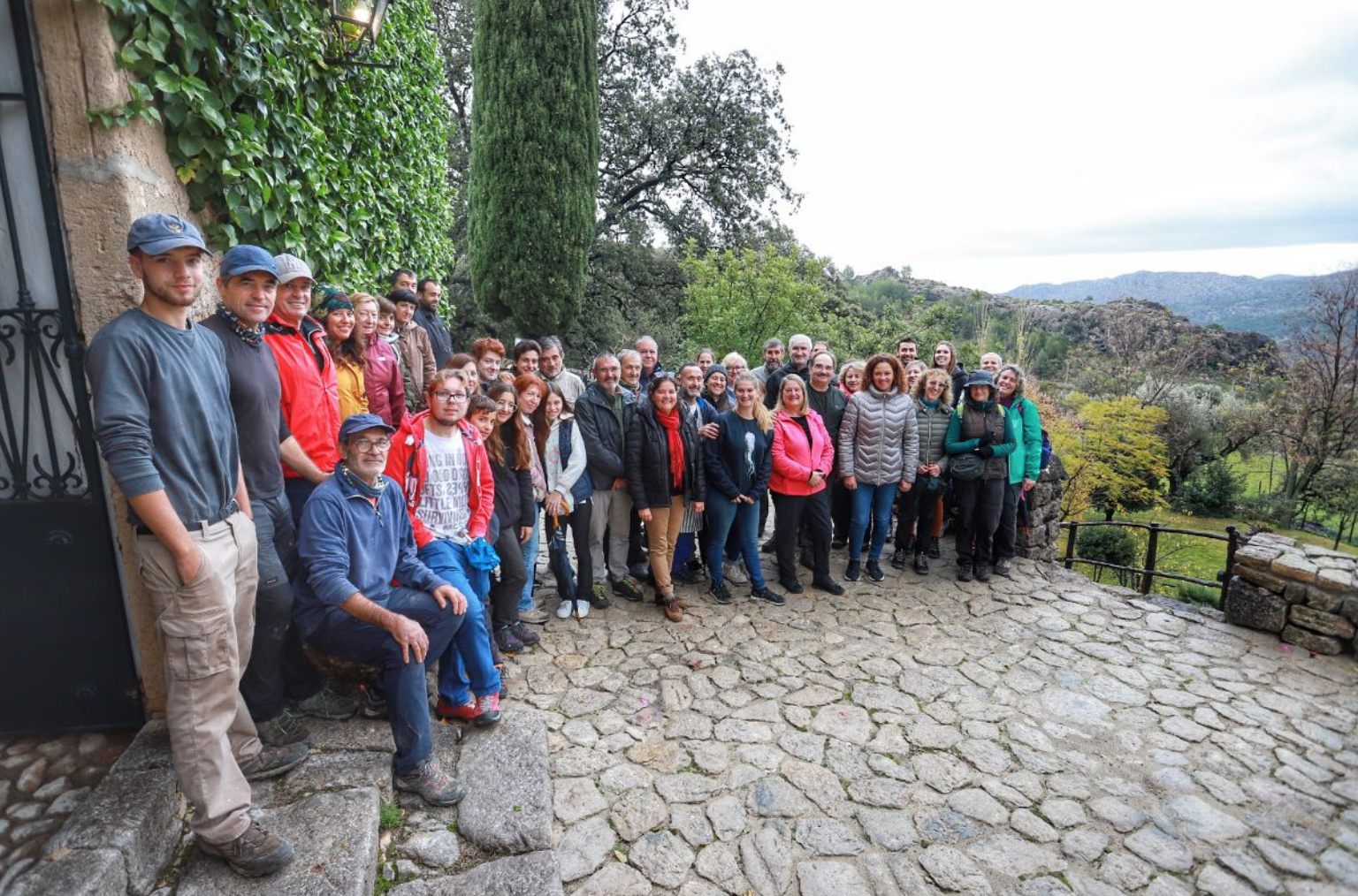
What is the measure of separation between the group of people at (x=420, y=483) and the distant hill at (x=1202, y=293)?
47.3 m

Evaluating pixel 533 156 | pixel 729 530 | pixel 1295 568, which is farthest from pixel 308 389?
pixel 533 156

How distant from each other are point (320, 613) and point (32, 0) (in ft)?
8.98

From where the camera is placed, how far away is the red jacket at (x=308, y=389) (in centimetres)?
322

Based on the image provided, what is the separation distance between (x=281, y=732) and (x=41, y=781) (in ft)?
3.08

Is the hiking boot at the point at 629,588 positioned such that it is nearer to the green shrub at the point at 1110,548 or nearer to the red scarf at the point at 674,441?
the red scarf at the point at 674,441

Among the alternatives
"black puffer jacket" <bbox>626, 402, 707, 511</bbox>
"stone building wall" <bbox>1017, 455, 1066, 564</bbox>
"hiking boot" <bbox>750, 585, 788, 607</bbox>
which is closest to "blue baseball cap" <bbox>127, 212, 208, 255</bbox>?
"black puffer jacket" <bbox>626, 402, 707, 511</bbox>

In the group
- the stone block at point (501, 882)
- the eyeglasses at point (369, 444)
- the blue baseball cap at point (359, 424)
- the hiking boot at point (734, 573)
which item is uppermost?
the blue baseball cap at point (359, 424)

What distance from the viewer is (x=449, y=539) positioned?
371cm

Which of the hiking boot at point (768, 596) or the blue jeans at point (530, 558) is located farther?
the hiking boot at point (768, 596)

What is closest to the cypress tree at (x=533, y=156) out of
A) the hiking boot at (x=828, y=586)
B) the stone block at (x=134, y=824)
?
the hiking boot at (x=828, y=586)

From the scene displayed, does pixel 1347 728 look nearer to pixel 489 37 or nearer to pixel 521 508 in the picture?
pixel 521 508

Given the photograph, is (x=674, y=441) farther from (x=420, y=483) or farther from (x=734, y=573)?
(x=420, y=483)

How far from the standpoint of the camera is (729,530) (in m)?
5.82

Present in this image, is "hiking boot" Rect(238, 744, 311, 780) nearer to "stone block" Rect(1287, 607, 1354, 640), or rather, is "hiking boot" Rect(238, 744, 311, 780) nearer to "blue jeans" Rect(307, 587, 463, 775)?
"blue jeans" Rect(307, 587, 463, 775)
